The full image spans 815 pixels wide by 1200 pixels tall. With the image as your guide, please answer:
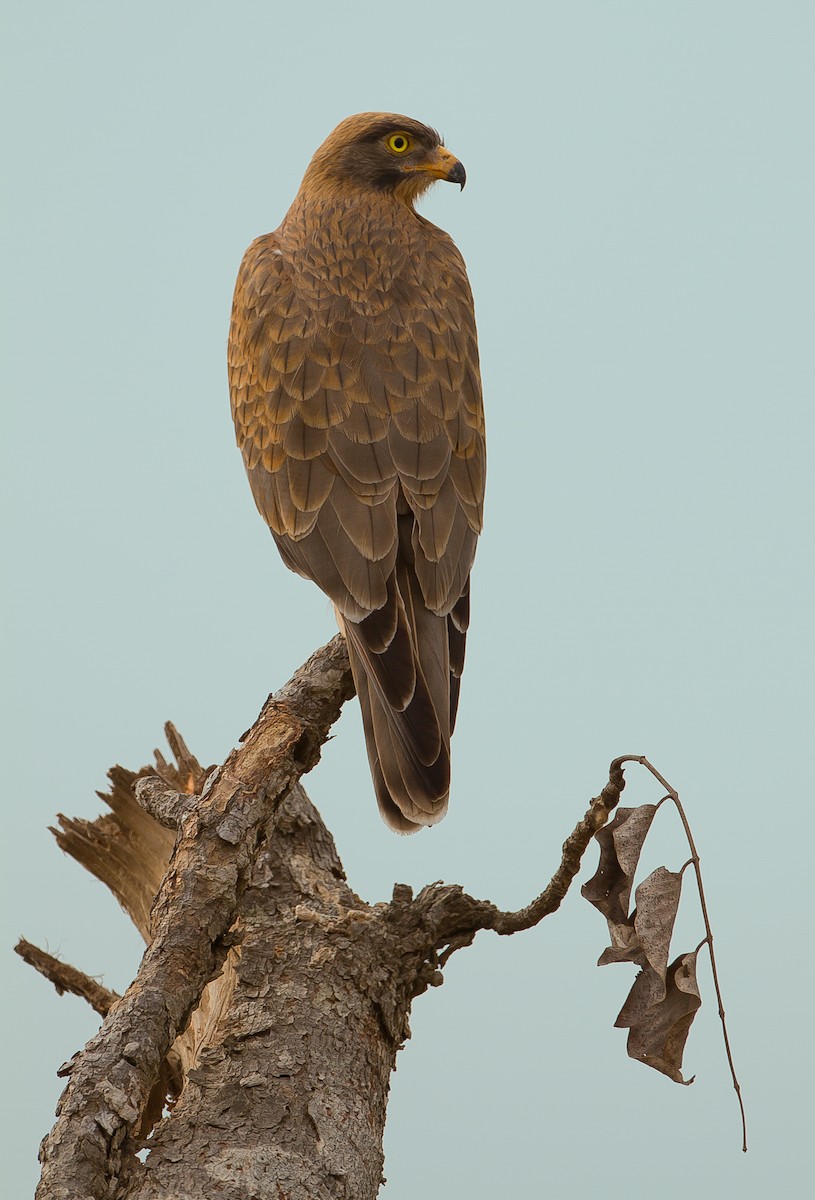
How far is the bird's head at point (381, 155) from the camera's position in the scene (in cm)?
452

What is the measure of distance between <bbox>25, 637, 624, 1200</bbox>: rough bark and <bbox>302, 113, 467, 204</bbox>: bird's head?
182 centimetres

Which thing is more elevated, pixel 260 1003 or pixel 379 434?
pixel 379 434

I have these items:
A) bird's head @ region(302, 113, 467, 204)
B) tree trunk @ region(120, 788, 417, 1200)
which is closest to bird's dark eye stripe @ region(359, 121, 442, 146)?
bird's head @ region(302, 113, 467, 204)

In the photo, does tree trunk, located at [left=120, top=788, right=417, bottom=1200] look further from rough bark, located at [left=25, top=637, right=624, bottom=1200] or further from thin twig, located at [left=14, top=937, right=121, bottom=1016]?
thin twig, located at [left=14, top=937, right=121, bottom=1016]

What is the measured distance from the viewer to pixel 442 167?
4.51m

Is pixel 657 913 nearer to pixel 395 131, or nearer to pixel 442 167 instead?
pixel 442 167

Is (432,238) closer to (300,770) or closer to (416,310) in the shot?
(416,310)

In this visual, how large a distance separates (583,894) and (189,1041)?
145cm

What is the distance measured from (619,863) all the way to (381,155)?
2.85 m

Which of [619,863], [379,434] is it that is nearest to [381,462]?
[379,434]

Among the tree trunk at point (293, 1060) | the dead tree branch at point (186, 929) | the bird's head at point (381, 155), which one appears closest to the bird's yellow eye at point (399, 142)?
the bird's head at point (381, 155)

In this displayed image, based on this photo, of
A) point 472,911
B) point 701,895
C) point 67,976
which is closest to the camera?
point 701,895

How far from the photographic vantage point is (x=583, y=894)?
9.08 ft

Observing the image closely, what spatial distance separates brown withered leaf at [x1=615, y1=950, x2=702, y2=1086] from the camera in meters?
2.69
